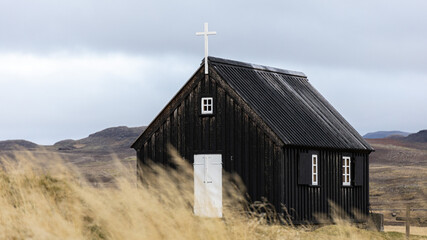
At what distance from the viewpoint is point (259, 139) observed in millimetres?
24219

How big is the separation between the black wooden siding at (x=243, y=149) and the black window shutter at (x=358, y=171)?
154 cm

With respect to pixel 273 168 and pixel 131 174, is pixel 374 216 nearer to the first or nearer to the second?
pixel 273 168

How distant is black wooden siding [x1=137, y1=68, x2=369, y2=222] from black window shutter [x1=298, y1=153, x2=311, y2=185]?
17 centimetres

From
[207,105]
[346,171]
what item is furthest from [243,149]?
[346,171]

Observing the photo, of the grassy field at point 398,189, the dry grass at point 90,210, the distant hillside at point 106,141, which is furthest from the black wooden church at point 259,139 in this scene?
the distant hillside at point 106,141

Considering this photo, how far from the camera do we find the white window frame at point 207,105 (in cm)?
2527

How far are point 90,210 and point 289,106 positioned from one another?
1631 cm

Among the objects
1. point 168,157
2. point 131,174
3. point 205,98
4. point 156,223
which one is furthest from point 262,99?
point 156,223

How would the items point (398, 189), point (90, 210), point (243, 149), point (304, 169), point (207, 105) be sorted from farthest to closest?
point (398, 189) → point (207, 105) → point (304, 169) → point (243, 149) → point (90, 210)

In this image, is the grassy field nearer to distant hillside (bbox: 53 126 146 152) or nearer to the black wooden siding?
the black wooden siding

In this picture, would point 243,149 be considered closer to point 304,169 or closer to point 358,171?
point 304,169

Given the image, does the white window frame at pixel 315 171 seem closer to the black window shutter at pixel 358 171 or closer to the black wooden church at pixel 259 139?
the black wooden church at pixel 259 139

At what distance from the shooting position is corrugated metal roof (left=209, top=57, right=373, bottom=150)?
24.8 m

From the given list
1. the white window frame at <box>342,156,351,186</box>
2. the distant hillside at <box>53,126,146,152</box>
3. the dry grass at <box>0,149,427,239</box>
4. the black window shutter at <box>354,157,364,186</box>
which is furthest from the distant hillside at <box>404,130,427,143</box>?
the dry grass at <box>0,149,427,239</box>
